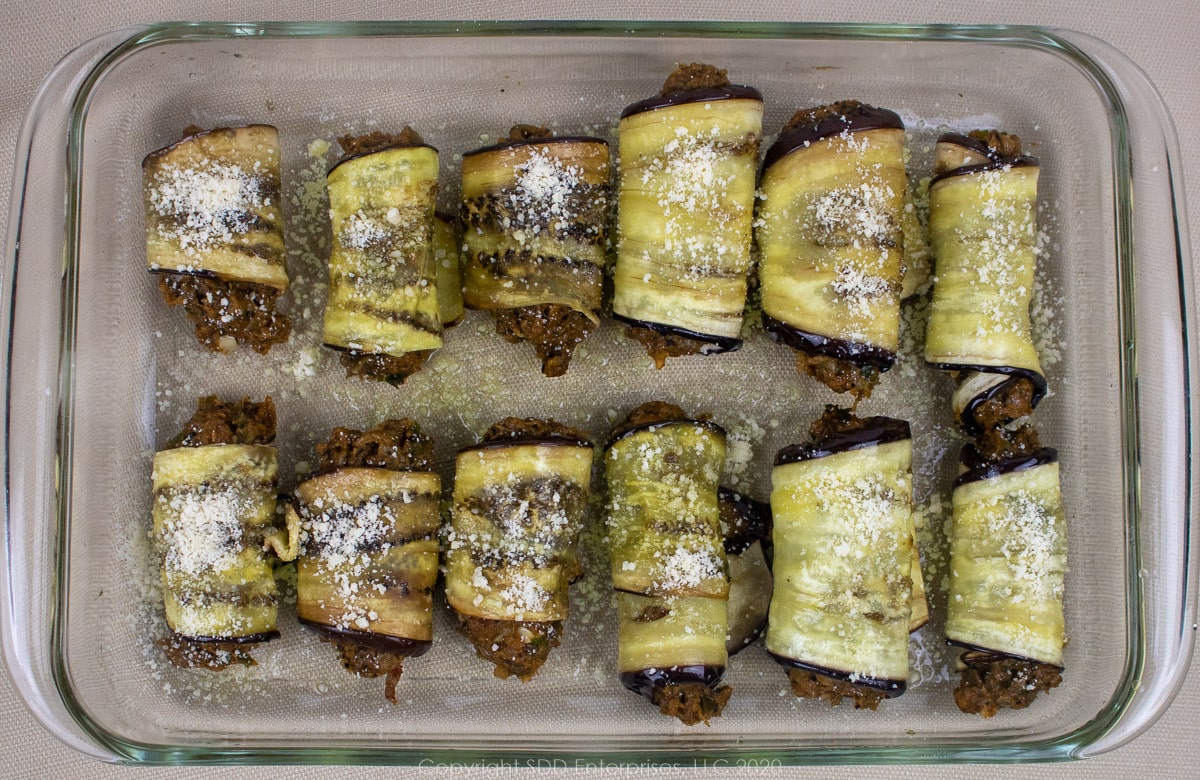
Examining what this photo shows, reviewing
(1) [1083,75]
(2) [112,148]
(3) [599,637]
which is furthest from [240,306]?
(1) [1083,75]

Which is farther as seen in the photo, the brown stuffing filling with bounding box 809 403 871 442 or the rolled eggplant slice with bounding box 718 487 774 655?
the rolled eggplant slice with bounding box 718 487 774 655

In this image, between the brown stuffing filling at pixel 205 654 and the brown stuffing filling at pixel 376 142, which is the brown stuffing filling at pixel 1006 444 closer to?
the brown stuffing filling at pixel 376 142

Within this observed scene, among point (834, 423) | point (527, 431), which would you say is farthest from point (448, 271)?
point (834, 423)

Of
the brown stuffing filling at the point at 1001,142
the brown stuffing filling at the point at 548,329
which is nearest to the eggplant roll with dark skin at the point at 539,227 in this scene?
the brown stuffing filling at the point at 548,329

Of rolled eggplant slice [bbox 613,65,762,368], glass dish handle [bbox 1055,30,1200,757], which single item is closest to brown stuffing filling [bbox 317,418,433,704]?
rolled eggplant slice [bbox 613,65,762,368]

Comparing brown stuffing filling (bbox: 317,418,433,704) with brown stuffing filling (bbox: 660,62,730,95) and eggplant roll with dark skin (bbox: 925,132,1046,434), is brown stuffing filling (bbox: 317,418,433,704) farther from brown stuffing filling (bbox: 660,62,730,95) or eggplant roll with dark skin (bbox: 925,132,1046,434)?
eggplant roll with dark skin (bbox: 925,132,1046,434)

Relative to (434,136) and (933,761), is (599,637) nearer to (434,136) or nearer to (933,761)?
(933,761)
